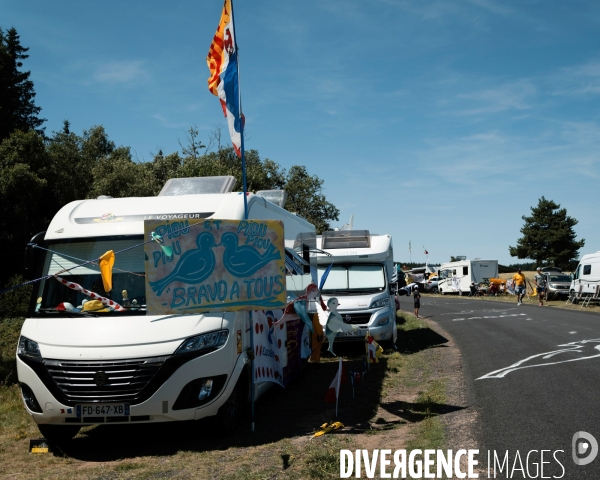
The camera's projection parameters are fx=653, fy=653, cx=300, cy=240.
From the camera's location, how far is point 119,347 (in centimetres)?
659

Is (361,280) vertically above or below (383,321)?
above

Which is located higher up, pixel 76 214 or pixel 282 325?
pixel 76 214

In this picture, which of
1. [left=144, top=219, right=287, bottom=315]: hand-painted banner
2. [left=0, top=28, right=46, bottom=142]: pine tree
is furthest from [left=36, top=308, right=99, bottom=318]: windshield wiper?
[left=0, top=28, right=46, bottom=142]: pine tree

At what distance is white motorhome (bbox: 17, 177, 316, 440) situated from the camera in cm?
657

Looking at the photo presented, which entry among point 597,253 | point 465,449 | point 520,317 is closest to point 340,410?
point 465,449

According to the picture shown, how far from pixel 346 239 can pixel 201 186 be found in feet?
23.9

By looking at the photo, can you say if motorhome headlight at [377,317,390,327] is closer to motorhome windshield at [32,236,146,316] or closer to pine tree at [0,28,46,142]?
motorhome windshield at [32,236,146,316]

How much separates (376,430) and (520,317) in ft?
56.6

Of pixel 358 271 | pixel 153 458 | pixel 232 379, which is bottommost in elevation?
pixel 153 458

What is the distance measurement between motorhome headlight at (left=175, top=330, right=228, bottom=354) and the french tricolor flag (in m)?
2.30

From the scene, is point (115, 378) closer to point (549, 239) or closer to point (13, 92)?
point (13, 92)

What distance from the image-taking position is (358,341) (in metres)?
15.0

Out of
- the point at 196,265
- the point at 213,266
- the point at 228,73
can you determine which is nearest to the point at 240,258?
the point at 213,266

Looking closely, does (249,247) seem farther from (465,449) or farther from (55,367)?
(465,449)
